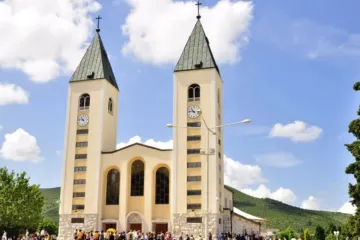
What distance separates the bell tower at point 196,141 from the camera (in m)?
49.3

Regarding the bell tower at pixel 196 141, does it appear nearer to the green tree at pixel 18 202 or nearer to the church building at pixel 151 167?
the church building at pixel 151 167

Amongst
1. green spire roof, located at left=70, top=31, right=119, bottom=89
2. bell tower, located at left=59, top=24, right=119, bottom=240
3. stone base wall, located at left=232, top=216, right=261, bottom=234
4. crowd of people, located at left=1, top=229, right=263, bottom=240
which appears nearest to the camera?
crowd of people, located at left=1, top=229, right=263, bottom=240

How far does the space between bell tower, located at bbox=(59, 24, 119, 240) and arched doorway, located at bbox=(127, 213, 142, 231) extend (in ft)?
11.3

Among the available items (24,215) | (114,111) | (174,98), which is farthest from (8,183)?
(174,98)

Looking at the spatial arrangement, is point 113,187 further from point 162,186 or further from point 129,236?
point 129,236

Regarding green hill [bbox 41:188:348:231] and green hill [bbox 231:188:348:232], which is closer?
green hill [bbox 231:188:348:232]

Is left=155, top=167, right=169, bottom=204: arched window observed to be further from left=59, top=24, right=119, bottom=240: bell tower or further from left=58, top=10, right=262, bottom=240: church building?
left=59, top=24, right=119, bottom=240: bell tower

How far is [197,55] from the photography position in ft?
180

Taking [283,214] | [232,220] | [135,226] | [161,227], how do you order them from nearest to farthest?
[161,227]
[135,226]
[232,220]
[283,214]

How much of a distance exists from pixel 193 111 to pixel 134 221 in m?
13.6

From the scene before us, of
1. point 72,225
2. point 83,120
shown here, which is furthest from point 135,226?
point 83,120

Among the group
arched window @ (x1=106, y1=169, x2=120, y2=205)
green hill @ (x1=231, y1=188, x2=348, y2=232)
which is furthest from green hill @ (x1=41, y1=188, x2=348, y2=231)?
arched window @ (x1=106, y1=169, x2=120, y2=205)

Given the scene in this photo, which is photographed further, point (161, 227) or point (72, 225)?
point (72, 225)

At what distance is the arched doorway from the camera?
51.9m
